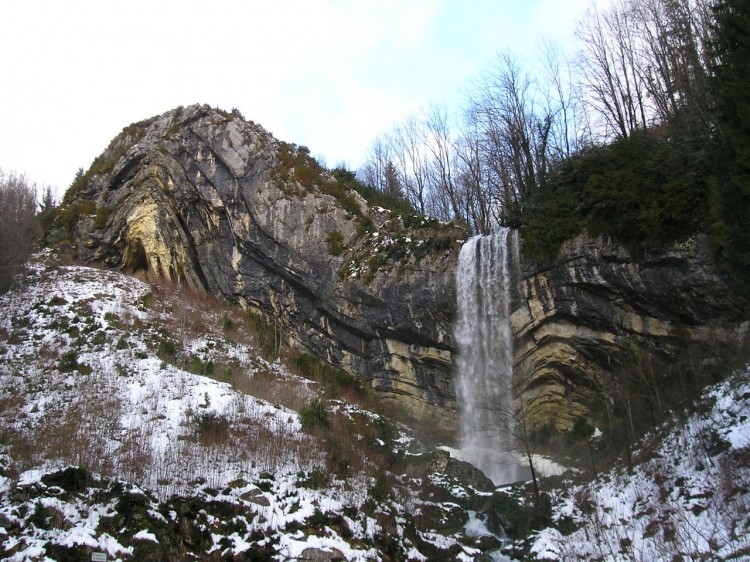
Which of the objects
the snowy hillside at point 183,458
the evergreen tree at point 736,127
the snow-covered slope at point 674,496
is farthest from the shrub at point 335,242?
the evergreen tree at point 736,127

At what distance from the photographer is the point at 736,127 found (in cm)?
1067

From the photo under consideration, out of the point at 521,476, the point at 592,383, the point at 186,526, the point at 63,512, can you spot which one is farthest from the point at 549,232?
the point at 63,512

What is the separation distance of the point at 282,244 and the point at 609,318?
12.5 meters

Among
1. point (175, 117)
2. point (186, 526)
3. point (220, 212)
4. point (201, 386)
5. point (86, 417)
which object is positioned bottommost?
point (186, 526)

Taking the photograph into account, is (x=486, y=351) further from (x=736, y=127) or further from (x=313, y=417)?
(x=736, y=127)

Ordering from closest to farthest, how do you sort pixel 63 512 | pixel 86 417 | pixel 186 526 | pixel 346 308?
pixel 63 512 → pixel 186 526 → pixel 86 417 → pixel 346 308

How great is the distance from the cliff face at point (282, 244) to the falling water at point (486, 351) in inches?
22.7

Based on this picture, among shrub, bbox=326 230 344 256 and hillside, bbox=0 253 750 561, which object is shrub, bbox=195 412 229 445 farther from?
shrub, bbox=326 230 344 256

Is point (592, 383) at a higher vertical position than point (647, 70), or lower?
lower

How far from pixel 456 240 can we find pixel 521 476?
25.8 feet

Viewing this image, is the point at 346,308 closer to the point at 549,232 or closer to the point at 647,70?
the point at 549,232

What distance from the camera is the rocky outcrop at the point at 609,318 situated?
45.7 ft

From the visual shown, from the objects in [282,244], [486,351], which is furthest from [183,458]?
[282,244]

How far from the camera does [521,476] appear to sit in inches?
642
